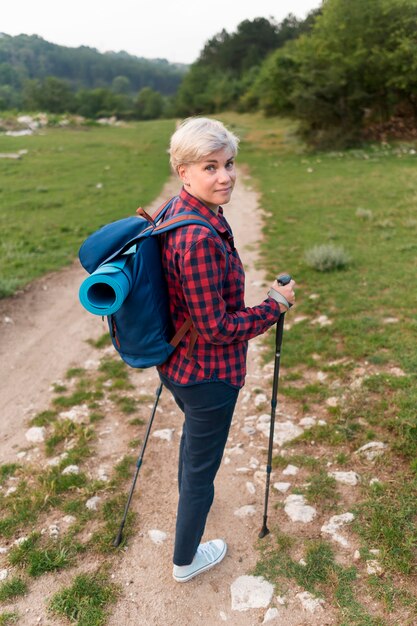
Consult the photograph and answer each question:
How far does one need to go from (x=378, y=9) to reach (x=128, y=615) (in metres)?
32.5

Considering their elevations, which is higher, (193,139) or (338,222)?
(193,139)

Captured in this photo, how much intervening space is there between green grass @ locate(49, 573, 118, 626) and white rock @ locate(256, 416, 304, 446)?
2.45 meters

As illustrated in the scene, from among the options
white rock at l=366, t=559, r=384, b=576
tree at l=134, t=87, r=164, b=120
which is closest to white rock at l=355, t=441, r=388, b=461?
white rock at l=366, t=559, r=384, b=576

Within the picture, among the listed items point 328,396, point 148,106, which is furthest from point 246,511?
point 148,106

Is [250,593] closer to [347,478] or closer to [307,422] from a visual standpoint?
[347,478]

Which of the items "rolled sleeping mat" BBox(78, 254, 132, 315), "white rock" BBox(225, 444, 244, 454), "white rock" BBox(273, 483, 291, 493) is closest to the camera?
"rolled sleeping mat" BBox(78, 254, 132, 315)

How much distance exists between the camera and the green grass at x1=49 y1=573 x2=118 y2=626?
11.8ft

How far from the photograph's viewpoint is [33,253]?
12.5m

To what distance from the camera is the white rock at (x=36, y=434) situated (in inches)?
229

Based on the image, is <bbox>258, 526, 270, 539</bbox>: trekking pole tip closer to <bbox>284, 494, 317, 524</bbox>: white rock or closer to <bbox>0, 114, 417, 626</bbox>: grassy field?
<bbox>0, 114, 417, 626</bbox>: grassy field

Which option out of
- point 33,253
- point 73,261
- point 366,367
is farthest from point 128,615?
point 33,253

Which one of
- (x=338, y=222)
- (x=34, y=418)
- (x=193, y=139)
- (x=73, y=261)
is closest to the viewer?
(x=193, y=139)

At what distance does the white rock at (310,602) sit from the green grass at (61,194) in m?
8.34

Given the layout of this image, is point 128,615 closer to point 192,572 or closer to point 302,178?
point 192,572
